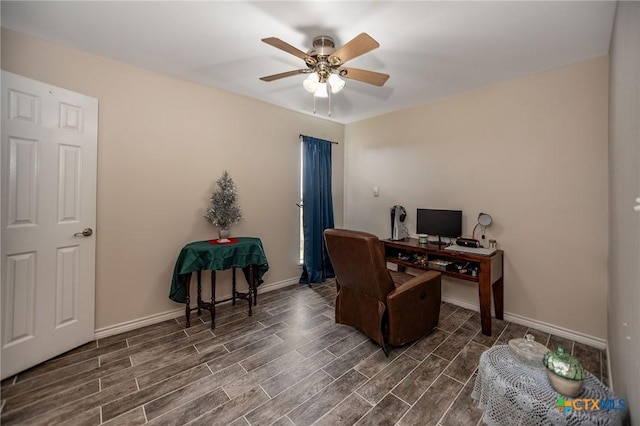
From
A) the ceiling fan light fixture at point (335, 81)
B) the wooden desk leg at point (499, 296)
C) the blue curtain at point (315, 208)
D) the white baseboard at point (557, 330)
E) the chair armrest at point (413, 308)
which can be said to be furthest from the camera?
the blue curtain at point (315, 208)

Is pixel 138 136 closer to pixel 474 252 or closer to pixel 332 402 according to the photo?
pixel 332 402

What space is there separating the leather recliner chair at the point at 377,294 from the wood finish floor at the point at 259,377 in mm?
186

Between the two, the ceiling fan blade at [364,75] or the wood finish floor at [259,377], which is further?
the ceiling fan blade at [364,75]

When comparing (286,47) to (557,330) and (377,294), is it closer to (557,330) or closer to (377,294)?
(377,294)

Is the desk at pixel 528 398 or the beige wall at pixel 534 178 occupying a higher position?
the beige wall at pixel 534 178

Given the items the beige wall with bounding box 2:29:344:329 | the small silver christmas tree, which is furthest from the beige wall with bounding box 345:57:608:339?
the small silver christmas tree

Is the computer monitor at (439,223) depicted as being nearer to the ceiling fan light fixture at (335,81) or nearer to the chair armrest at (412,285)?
the chair armrest at (412,285)

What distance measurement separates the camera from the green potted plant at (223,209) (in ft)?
9.37

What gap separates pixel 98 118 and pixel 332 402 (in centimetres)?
303

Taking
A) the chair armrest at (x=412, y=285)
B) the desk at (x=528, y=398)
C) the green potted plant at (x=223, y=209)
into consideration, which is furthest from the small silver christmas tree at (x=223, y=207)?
the desk at (x=528, y=398)

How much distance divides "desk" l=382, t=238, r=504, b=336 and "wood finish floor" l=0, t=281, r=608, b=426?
251 millimetres

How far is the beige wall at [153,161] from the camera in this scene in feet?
7.64

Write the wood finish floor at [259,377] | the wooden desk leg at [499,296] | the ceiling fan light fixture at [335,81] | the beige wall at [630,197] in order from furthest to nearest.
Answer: the wooden desk leg at [499,296] < the ceiling fan light fixture at [335,81] < the wood finish floor at [259,377] < the beige wall at [630,197]

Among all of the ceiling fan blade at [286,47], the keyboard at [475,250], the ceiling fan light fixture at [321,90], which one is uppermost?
Answer: the ceiling fan blade at [286,47]
